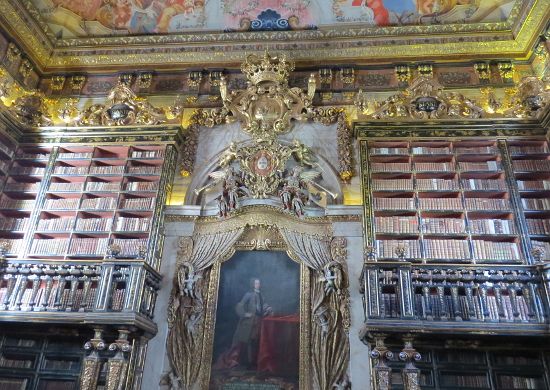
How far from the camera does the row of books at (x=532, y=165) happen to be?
25.0 feet

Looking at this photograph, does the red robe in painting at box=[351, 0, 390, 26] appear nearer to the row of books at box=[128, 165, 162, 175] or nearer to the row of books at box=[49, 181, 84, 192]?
the row of books at box=[128, 165, 162, 175]

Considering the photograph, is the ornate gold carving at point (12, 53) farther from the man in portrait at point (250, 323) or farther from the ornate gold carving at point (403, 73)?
the ornate gold carving at point (403, 73)

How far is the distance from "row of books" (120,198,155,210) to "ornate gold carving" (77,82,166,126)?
1.57 m

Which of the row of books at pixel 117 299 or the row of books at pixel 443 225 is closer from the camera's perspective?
the row of books at pixel 117 299

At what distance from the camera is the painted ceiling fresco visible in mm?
9148

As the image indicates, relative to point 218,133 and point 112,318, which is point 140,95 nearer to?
point 218,133

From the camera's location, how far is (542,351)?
649cm

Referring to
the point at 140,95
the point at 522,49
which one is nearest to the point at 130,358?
the point at 140,95

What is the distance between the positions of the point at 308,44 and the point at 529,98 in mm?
4269

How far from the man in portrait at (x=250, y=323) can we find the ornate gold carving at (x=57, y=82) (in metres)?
5.98

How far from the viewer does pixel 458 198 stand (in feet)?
24.5

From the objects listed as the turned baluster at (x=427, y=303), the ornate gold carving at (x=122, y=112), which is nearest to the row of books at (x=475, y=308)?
the turned baluster at (x=427, y=303)

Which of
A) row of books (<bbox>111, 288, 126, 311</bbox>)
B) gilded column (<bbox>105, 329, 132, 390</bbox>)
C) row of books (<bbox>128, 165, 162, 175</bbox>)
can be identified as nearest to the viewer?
gilded column (<bbox>105, 329, 132, 390</bbox>)

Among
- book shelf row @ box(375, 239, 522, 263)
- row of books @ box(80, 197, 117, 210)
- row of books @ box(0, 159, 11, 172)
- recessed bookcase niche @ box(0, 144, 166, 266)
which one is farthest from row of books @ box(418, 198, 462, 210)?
row of books @ box(0, 159, 11, 172)
